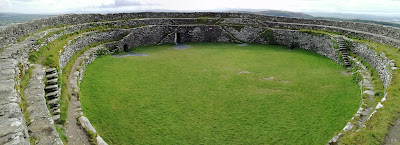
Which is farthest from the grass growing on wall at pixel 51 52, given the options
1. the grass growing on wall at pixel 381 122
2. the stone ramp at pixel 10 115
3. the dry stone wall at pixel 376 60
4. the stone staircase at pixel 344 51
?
the stone staircase at pixel 344 51

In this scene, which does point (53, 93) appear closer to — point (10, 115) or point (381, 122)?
point (10, 115)

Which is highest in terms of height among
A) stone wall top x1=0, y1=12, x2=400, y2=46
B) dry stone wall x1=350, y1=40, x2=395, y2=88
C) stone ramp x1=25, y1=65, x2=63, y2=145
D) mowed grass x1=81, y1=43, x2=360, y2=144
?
stone wall top x1=0, y1=12, x2=400, y2=46

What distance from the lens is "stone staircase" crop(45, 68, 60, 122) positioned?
34.0ft

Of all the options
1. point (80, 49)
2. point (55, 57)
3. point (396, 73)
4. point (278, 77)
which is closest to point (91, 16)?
point (80, 49)

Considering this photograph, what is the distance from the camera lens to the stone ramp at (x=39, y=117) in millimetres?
7523

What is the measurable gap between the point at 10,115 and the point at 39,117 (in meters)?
1.40

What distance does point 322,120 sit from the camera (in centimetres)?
1209

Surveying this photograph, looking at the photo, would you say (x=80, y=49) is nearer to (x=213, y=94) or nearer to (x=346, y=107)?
(x=213, y=94)

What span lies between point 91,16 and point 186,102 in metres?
20.9

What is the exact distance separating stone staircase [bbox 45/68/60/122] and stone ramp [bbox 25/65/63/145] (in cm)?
48

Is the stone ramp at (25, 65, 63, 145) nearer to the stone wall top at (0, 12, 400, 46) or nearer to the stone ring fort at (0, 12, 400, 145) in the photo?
the stone ring fort at (0, 12, 400, 145)

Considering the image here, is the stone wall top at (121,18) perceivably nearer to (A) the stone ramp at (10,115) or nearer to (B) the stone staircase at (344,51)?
(B) the stone staircase at (344,51)

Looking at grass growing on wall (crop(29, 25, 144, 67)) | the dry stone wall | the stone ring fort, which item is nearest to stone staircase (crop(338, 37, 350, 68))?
the stone ring fort

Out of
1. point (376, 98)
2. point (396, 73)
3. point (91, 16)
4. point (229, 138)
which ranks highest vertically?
point (91, 16)
